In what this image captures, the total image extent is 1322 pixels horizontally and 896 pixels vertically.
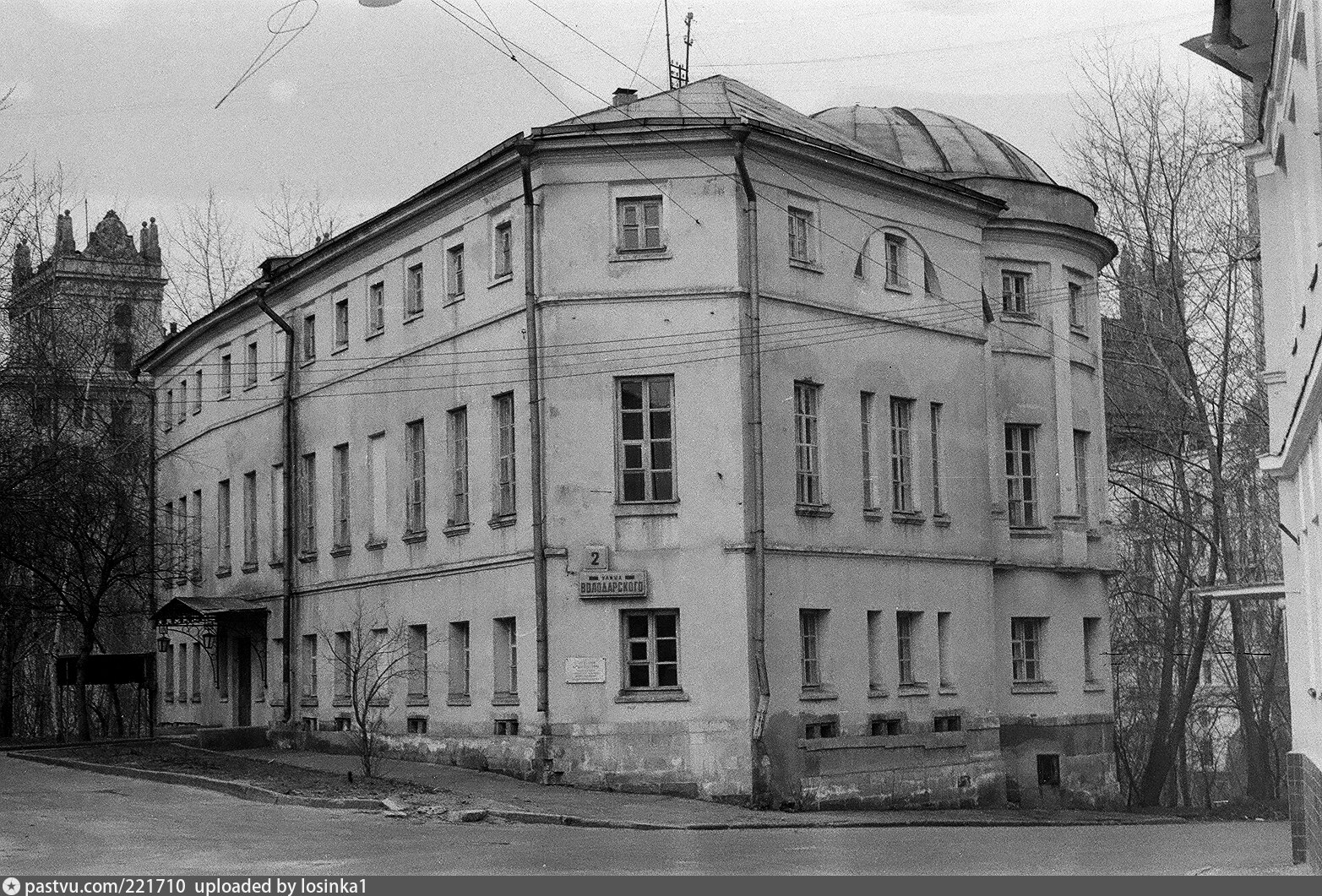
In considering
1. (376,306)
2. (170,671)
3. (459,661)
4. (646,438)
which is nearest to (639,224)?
(646,438)

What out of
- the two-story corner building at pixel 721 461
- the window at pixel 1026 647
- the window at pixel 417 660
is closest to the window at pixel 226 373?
the two-story corner building at pixel 721 461

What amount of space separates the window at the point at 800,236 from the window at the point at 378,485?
30.7 ft

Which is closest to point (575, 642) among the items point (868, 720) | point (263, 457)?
point (868, 720)

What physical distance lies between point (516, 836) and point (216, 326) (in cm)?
2502

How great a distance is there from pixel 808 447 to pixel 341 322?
1124 cm

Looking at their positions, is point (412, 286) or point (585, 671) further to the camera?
point (412, 286)

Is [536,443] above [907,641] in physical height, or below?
above

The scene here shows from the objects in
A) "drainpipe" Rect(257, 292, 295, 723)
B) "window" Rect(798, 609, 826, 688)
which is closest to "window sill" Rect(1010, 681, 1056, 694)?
"window" Rect(798, 609, 826, 688)

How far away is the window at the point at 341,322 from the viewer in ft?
116

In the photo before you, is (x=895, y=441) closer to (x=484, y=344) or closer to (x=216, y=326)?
(x=484, y=344)

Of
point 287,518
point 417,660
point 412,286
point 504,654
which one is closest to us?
point 504,654

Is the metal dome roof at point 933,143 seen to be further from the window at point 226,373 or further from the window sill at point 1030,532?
the window at point 226,373

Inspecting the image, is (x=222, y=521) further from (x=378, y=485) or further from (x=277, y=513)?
(x=378, y=485)

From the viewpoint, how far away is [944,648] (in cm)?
3142
